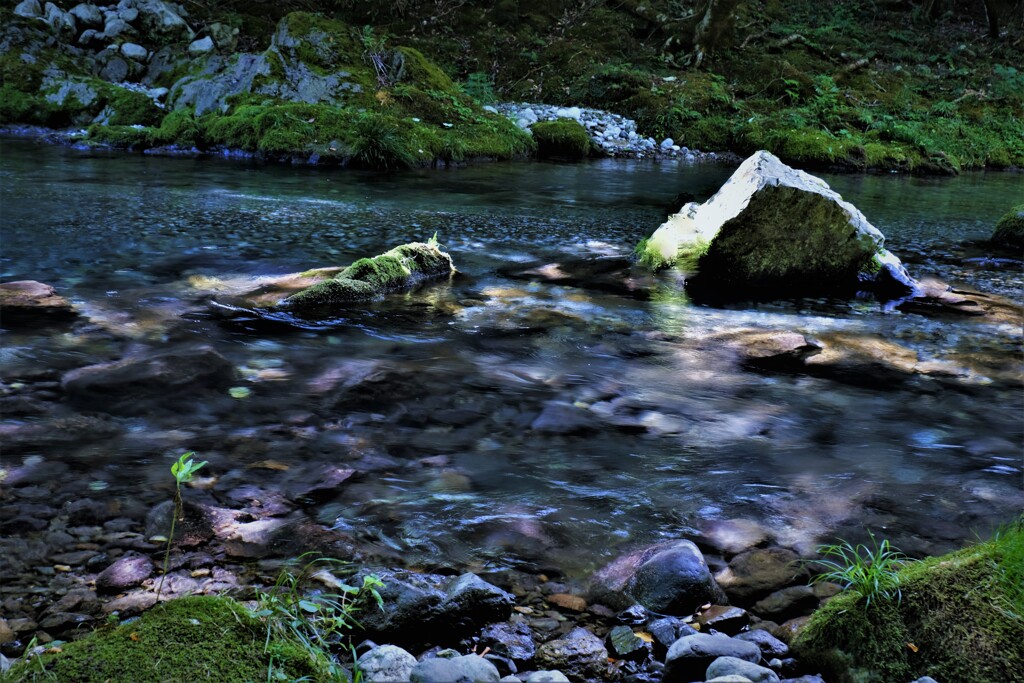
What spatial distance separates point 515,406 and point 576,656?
207 cm

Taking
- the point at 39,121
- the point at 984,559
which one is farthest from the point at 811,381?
the point at 39,121

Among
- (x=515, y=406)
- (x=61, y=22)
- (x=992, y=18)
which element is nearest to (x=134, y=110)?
(x=61, y=22)

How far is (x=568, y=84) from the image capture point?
23.2 metres

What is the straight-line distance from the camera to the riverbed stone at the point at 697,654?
7.04ft

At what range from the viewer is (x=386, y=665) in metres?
2.07

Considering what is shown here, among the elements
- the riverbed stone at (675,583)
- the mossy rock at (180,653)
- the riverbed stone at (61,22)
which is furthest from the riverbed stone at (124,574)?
the riverbed stone at (61,22)

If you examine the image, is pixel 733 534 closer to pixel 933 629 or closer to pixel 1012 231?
pixel 933 629

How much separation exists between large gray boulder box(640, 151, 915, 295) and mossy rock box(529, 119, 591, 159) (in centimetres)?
1205

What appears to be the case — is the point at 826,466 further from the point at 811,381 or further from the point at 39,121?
the point at 39,121

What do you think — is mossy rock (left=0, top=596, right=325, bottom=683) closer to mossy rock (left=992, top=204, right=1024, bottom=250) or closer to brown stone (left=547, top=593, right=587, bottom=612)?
brown stone (left=547, top=593, right=587, bottom=612)

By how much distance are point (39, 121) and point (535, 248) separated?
15.9 metres

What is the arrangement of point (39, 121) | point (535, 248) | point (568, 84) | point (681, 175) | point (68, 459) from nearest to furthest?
1. point (68, 459)
2. point (535, 248)
3. point (681, 175)
4. point (39, 121)
5. point (568, 84)

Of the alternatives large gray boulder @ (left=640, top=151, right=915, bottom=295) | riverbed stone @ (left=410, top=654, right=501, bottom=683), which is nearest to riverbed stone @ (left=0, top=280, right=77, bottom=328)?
riverbed stone @ (left=410, top=654, right=501, bottom=683)

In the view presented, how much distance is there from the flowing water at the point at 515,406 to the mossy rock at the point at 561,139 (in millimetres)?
10790
